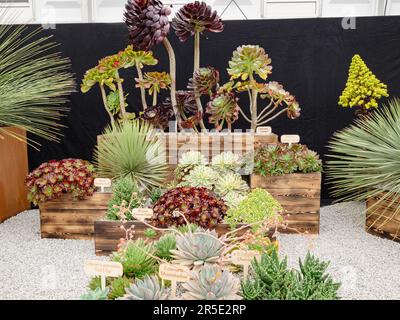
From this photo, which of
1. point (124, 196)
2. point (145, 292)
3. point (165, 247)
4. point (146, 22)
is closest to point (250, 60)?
point (146, 22)

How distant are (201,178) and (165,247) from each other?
104cm

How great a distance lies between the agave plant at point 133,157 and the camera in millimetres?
3092

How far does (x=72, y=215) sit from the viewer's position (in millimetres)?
3121

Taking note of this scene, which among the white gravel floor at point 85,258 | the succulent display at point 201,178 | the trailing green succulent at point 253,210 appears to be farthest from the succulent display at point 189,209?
the white gravel floor at point 85,258

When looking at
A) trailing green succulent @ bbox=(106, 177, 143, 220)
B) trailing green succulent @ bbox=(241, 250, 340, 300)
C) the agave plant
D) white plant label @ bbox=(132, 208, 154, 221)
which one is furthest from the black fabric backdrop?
trailing green succulent @ bbox=(241, 250, 340, 300)

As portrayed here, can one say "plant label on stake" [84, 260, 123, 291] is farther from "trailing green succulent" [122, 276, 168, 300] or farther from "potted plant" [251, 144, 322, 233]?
"potted plant" [251, 144, 322, 233]

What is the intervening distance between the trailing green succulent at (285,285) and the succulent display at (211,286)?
11cm

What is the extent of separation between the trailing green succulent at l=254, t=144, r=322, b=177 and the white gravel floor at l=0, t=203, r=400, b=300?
0.48 m

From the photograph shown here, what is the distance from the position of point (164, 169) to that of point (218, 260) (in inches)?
67.3

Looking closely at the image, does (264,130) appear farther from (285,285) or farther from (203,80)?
(285,285)

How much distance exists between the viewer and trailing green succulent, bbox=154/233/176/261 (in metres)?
2.10

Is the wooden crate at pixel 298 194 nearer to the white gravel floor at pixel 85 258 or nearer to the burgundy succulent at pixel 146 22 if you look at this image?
the white gravel floor at pixel 85 258

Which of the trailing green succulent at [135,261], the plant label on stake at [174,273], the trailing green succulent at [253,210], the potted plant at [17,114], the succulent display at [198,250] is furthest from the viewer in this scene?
the potted plant at [17,114]

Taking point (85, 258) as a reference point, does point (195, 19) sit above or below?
above
